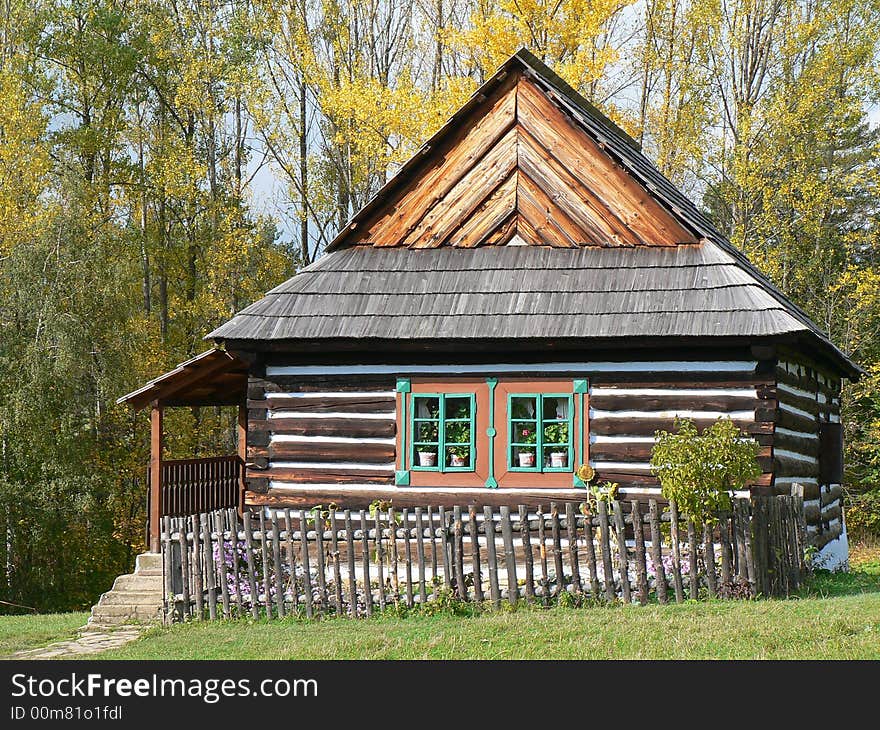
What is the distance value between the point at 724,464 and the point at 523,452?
2763mm

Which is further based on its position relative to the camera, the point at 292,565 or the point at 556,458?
the point at 556,458

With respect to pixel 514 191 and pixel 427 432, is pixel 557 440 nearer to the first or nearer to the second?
pixel 427 432

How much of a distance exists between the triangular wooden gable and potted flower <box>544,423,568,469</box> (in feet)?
8.50

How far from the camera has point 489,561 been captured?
10156 millimetres

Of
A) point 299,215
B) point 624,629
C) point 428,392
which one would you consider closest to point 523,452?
point 428,392

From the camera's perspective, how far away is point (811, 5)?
87.0ft

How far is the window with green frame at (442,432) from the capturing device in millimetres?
13180

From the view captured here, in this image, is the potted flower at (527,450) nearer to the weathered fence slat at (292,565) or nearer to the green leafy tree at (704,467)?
the green leafy tree at (704,467)

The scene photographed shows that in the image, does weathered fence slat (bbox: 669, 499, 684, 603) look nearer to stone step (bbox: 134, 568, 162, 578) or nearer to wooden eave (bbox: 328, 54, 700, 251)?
wooden eave (bbox: 328, 54, 700, 251)

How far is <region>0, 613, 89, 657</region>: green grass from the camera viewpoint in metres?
11.1

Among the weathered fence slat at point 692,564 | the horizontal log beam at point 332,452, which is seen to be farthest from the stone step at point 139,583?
the weathered fence slat at point 692,564

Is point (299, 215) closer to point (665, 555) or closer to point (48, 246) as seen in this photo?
point (48, 246)

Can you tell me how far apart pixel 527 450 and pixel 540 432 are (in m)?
0.33

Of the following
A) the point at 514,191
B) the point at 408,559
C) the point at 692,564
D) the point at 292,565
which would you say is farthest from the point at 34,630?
the point at 514,191
